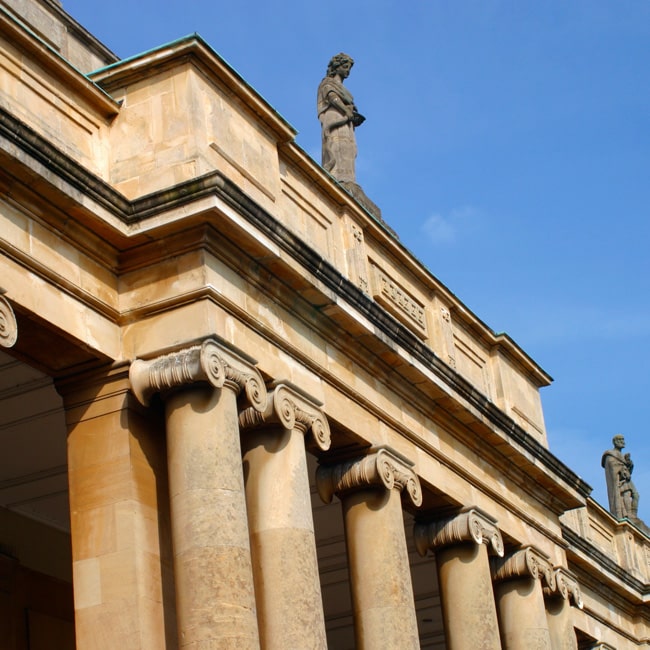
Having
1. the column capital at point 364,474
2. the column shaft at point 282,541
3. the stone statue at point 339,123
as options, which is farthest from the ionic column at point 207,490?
the stone statue at point 339,123

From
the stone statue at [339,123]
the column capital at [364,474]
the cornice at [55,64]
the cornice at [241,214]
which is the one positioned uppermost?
the stone statue at [339,123]

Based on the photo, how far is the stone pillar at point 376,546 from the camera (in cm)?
Answer: 2377

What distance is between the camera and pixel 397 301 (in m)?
27.5

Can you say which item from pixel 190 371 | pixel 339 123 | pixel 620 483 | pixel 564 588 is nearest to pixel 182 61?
pixel 190 371

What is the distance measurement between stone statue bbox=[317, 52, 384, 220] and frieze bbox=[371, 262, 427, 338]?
161cm

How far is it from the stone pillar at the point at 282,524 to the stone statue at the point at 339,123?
751 cm

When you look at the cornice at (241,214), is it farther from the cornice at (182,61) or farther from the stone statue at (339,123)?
the stone statue at (339,123)

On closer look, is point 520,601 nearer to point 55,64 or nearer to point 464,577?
point 464,577

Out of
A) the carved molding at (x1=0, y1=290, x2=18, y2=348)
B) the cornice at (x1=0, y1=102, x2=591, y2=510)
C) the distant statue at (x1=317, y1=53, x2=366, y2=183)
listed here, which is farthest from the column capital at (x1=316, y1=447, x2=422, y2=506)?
the carved molding at (x1=0, y1=290, x2=18, y2=348)

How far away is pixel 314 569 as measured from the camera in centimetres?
2134

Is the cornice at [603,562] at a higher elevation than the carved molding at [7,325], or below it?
higher

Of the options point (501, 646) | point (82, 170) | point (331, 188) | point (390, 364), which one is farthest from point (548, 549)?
point (82, 170)

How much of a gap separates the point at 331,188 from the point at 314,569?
23.9 ft

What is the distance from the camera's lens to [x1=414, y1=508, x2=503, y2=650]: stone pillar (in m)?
27.0
